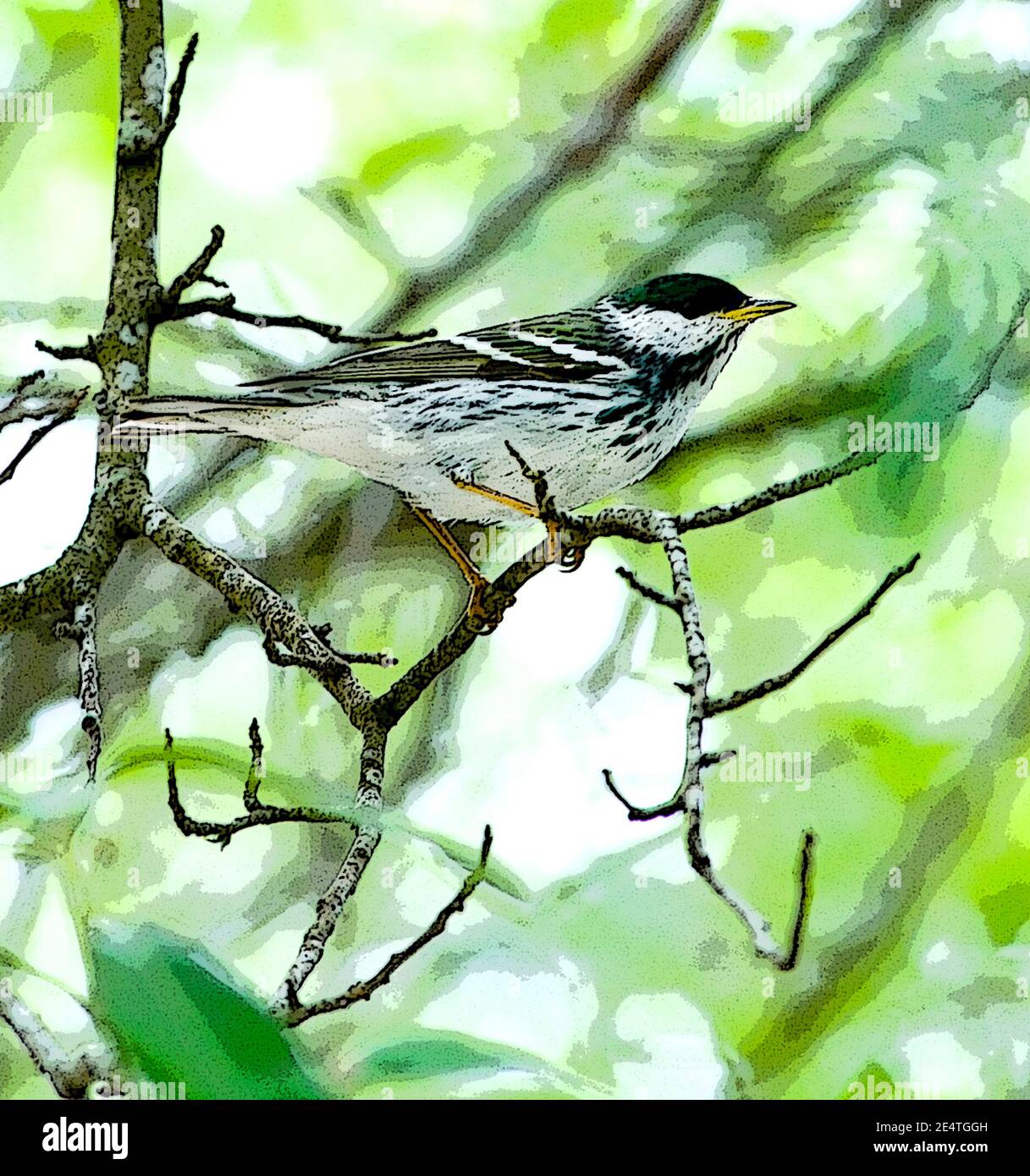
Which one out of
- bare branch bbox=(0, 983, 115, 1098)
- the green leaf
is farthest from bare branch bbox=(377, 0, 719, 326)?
bare branch bbox=(0, 983, 115, 1098)

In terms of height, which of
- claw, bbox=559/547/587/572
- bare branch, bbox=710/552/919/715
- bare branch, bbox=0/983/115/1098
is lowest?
bare branch, bbox=0/983/115/1098

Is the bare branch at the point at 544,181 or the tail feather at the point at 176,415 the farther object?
the bare branch at the point at 544,181

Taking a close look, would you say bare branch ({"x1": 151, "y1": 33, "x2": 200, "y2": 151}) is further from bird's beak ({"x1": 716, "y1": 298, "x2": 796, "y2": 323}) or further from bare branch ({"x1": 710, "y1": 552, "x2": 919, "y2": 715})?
bare branch ({"x1": 710, "y1": 552, "x2": 919, "y2": 715})

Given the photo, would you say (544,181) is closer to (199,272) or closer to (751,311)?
(751,311)

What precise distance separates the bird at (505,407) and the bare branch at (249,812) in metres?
0.26

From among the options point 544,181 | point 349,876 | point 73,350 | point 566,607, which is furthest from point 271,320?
point 349,876

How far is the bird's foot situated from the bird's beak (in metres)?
0.38

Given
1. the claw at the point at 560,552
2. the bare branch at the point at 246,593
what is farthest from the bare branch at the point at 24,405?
the claw at the point at 560,552

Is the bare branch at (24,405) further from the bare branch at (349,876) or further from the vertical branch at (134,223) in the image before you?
the bare branch at (349,876)

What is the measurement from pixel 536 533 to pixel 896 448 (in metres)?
0.41

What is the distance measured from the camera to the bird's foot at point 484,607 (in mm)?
1118

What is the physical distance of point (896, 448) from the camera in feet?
3.79

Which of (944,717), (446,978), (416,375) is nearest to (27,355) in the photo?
(416,375)

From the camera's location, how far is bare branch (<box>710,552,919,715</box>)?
108 cm
